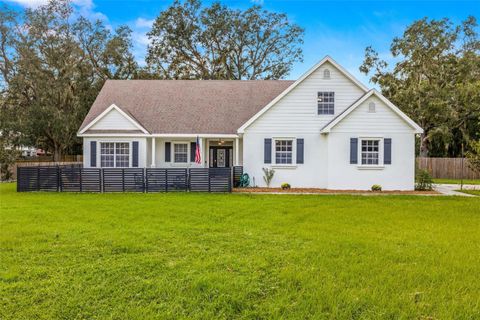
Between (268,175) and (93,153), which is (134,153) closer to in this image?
(93,153)

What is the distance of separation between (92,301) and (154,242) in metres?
2.24

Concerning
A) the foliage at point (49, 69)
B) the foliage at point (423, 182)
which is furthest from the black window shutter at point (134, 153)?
the foliage at point (423, 182)

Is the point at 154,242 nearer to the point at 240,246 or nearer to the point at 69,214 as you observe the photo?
the point at 240,246

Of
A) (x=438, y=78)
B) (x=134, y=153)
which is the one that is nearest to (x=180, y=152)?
(x=134, y=153)

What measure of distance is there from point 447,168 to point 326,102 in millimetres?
13881

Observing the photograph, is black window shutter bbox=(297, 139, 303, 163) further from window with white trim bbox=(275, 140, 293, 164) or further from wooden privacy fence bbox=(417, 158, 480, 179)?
wooden privacy fence bbox=(417, 158, 480, 179)

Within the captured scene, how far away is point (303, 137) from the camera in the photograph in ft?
49.7

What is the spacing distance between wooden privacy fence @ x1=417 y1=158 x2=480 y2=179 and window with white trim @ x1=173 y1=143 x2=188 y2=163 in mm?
16949

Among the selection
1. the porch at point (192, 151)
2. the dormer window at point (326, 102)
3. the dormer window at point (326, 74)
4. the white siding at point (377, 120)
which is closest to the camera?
the white siding at point (377, 120)

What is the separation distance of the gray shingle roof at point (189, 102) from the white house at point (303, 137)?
0.34 ft

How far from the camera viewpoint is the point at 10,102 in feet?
82.6

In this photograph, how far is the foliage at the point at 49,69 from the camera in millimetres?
24391

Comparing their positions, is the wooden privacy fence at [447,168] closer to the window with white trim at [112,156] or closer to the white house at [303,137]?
the white house at [303,137]

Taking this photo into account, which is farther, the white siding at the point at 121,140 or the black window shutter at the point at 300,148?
the white siding at the point at 121,140
